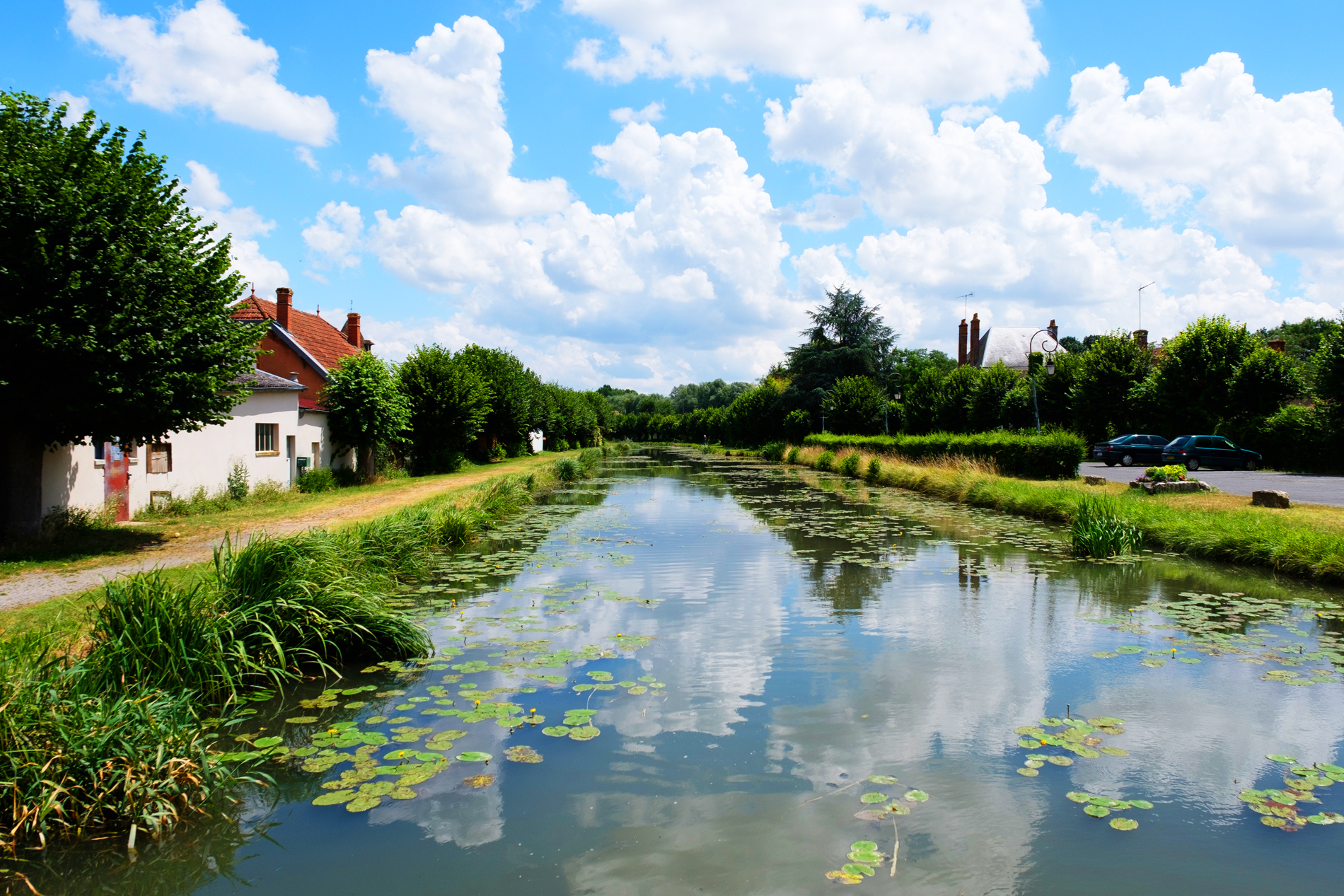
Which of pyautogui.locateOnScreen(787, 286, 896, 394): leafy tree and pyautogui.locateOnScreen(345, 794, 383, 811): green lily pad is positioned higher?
pyautogui.locateOnScreen(787, 286, 896, 394): leafy tree

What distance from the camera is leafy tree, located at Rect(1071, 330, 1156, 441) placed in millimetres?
35844

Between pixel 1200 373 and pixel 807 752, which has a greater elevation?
pixel 1200 373

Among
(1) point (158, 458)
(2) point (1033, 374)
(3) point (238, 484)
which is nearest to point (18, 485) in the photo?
(1) point (158, 458)

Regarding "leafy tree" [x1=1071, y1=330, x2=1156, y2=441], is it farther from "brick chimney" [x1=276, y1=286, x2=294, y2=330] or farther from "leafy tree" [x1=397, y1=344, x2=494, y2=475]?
"brick chimney" [x1=276, y1=286, x2=294, y2=330]

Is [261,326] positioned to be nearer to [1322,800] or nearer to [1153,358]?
[1322,800]

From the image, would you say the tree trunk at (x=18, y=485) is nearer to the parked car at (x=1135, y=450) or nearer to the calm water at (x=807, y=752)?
the calm water at (x=807, y=752)

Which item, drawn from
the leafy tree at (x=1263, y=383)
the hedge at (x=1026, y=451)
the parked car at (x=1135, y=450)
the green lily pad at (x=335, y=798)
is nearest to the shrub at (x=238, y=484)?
the green lily pad at (x=335, y=798)

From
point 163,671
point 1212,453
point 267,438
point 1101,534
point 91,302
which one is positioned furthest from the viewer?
point 1212,453

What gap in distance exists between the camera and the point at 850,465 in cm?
3247

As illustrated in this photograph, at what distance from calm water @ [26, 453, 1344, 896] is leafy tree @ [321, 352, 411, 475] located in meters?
14.9

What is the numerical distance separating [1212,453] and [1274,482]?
7415 mm

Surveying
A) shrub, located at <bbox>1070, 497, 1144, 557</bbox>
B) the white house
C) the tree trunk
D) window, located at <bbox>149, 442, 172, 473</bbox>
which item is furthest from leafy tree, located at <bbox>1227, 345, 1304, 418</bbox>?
the tree trunk

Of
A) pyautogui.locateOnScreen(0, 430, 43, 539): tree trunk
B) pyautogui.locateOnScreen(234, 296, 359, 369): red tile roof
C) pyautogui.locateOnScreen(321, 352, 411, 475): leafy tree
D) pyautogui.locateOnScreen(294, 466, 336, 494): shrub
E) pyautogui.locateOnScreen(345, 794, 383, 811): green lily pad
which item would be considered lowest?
pyautogui.locateOnScreen(345, 794, 383, 811): green lily pad

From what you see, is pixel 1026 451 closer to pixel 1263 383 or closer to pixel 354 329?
pixel 1263 383
